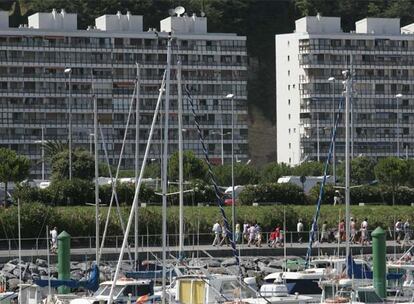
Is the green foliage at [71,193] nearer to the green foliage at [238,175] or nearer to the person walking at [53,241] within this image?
the person walking at [53,241]

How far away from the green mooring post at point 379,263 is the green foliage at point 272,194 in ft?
114

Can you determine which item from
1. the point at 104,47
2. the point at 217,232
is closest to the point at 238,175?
the point at 104,47

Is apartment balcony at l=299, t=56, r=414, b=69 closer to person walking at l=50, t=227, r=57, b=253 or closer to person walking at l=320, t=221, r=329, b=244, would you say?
person walking at l=320, t=221, r=329, b=244

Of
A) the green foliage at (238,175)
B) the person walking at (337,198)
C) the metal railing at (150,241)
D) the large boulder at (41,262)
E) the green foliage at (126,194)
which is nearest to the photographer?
the large boulder at (41,262)

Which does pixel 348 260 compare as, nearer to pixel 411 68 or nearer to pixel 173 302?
pixel 173 302

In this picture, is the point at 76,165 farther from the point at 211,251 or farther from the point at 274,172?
the point at 211,251

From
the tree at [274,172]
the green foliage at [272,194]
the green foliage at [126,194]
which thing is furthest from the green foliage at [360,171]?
the green foliage at [126,194]

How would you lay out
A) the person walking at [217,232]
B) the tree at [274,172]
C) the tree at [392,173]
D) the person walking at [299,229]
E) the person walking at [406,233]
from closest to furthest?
the person walking at [217,232], the person walking at [406,233], the person walking at [299,229], the tree at [392,173], the tree at [274,172]

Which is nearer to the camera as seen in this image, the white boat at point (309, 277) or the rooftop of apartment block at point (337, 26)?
the white boat at point (309, 277)

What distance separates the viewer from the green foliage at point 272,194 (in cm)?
9450

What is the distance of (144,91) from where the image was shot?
14500 cm

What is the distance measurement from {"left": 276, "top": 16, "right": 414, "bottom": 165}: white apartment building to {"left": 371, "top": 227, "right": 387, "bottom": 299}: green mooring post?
295 feet

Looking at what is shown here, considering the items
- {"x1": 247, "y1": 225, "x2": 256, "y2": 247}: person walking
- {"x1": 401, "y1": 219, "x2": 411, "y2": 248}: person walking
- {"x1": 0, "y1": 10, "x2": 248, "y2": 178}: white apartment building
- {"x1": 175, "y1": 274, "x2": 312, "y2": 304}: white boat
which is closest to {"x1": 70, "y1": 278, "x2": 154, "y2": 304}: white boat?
{"x1": 175, "y1": 274, "x2": 312, "y2": 304}: white boat

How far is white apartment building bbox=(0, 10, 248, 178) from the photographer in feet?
→ 468
